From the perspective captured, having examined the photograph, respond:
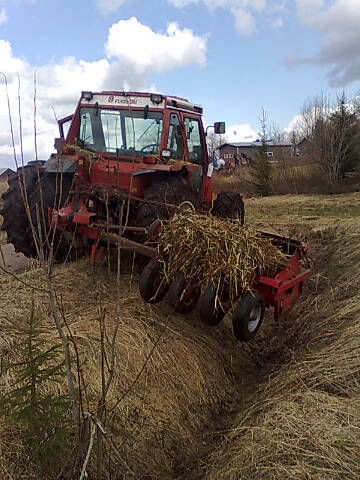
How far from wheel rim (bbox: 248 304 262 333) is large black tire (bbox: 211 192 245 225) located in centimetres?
250

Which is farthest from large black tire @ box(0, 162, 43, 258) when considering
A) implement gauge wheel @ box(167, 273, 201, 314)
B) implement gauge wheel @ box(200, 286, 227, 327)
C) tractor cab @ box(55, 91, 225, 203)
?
implement gauge wheel @ box(200, 286, 227, 327)

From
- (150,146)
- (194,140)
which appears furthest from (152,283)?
(194,140)

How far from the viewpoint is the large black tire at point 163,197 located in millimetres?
5109

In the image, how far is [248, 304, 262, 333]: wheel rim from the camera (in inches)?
169

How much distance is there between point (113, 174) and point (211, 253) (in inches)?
79.7

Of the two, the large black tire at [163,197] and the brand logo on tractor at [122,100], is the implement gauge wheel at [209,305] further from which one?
the brand logo on tractor at [122,100]

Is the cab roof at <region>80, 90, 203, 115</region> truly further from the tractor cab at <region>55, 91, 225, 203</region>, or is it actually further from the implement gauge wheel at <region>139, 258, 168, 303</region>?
the implement gauge wheel at <region>139, 258, 168, 303</region>

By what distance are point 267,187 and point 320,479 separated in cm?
2023

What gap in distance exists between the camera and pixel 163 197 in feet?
17.3

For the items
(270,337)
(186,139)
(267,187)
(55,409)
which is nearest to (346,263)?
(270,337)

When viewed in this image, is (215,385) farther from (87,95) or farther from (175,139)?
(87,95)

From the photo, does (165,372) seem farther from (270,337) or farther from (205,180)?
(205,180)

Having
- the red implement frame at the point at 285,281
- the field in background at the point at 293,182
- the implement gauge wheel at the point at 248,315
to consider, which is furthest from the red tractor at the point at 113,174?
the field in background at the point at 293,182

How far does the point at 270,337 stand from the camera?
18.6 feet
